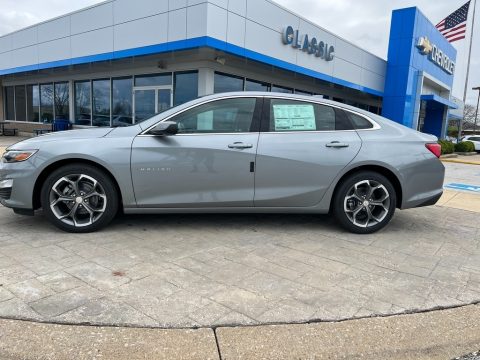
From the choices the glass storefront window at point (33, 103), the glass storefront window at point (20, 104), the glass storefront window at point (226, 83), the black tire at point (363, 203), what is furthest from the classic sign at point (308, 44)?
the glass storefront window at point (20, 104)

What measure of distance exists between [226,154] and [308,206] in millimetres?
1103

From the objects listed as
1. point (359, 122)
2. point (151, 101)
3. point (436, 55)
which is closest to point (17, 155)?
point (359, 122)

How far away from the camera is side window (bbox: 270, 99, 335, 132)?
14.2 ft

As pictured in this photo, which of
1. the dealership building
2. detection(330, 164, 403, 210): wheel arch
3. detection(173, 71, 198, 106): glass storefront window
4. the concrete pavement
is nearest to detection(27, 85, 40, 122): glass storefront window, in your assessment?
the dealership building

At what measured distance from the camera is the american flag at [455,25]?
23.8 meters

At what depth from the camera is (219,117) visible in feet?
14.0

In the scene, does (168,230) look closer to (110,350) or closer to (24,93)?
(110,350)

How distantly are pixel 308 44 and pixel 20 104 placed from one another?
1650 centimetres

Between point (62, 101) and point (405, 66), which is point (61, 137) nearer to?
point (62, 101)

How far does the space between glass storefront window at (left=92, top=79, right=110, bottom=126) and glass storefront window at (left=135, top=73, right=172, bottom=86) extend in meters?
2.11

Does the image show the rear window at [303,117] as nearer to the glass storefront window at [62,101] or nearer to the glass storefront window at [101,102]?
the glass storefront window at [101,102]

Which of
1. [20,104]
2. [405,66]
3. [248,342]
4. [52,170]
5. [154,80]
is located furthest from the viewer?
[20,104]

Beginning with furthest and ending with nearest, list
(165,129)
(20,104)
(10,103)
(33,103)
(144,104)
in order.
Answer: (10,103)
(20,104)
(33,103)
(144,104)
(165,129)

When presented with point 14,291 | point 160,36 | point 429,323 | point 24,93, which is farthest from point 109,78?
point 429,323
